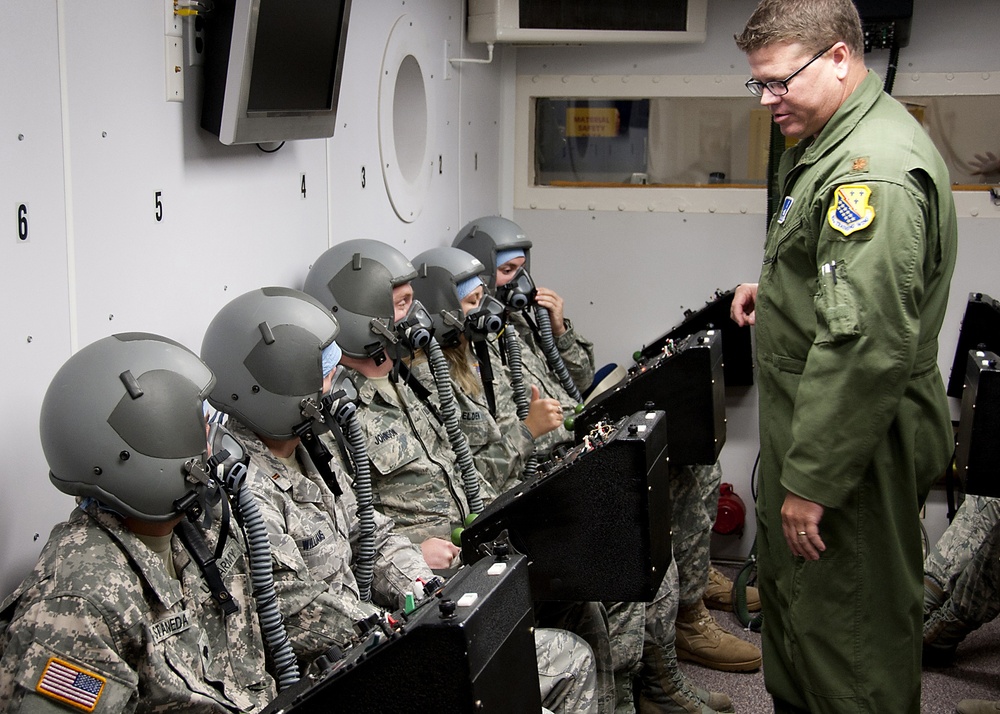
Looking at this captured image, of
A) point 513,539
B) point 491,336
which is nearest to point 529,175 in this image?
point 491,336

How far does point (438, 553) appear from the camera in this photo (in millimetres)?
2416

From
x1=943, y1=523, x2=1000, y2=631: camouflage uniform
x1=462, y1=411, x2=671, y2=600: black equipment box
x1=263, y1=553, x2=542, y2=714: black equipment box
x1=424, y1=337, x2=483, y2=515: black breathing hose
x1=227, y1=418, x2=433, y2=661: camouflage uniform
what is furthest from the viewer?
x1=943, y1=523, x2=1000, y2=631: camouflage uniform

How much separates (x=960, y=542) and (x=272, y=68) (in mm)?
2662

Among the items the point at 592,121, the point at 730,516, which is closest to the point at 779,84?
the point at 592,121

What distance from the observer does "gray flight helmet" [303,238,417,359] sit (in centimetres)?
263

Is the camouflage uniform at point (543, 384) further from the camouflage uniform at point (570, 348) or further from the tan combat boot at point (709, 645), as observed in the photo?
the tan combat boot at point (709, 645)

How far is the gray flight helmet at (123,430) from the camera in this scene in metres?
1.58

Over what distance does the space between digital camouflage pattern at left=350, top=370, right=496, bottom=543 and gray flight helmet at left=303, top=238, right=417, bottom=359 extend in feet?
0.30

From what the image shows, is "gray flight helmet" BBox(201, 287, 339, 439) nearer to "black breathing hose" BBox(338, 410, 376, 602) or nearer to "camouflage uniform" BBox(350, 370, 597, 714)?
"black breathing hose" BBox(338, 410, 376, 602)

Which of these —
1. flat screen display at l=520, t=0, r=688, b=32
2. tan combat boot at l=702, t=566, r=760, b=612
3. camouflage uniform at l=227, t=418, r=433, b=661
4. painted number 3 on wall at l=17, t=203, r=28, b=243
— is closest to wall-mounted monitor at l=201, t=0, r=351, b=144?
painted number 3 on wall at l=17, t=203, r=28, b=243

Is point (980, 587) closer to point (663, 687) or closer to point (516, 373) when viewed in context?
point (663, 687)

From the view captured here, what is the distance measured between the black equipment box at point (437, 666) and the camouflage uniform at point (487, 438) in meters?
1.56

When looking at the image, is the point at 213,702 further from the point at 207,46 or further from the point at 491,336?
the point at 491,336

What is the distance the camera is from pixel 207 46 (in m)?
2.25
